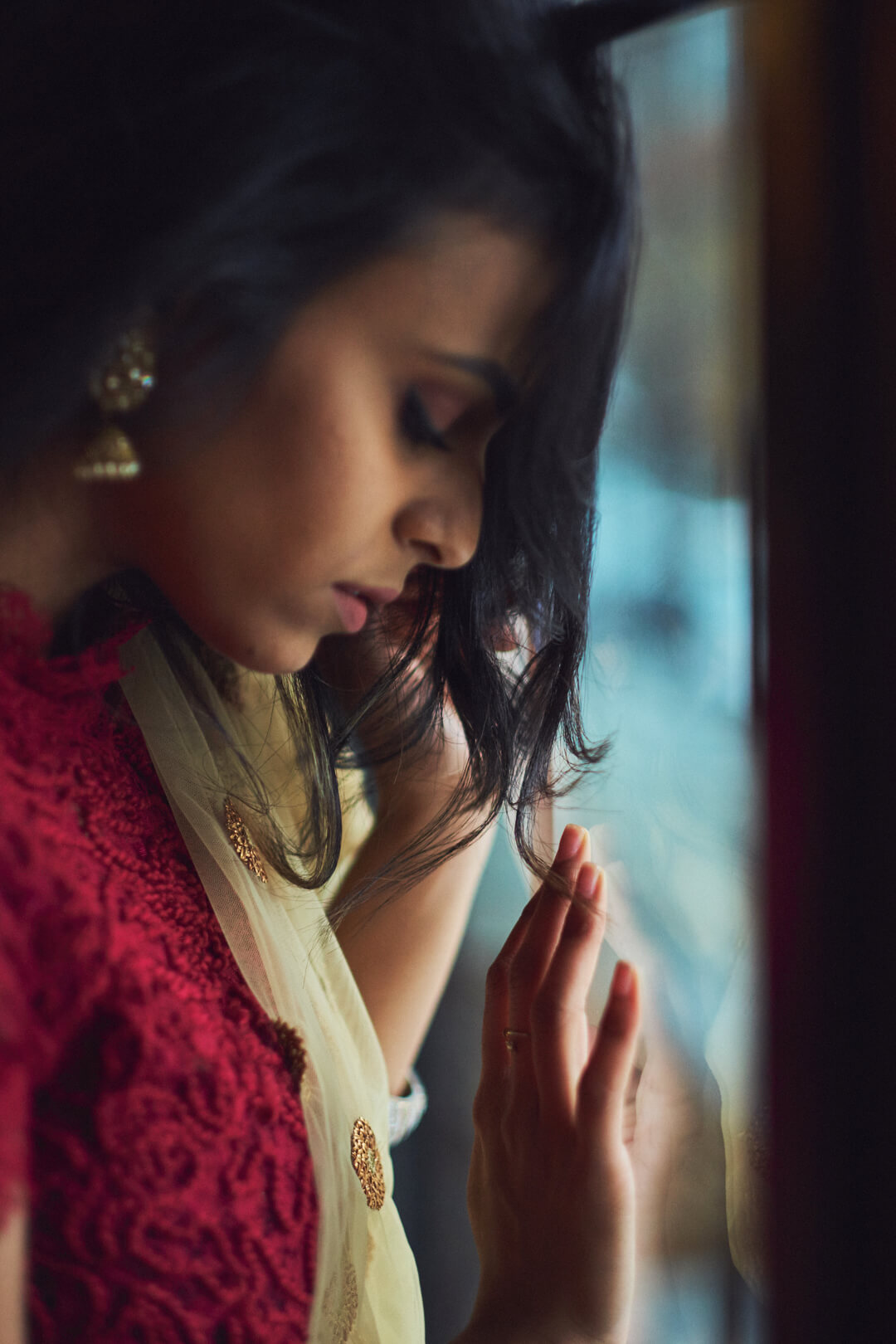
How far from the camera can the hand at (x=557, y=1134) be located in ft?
1.91

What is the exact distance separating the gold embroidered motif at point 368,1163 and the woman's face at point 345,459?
331 mm

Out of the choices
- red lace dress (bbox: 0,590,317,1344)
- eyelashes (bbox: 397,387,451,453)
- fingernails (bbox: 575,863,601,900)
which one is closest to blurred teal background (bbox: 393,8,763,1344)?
fingernails (bbox: 575,863,601,900)

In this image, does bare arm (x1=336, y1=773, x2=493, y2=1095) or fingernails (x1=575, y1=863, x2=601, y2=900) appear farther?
bare arm (x1=336, y1=773, x2=493, y2=1095)

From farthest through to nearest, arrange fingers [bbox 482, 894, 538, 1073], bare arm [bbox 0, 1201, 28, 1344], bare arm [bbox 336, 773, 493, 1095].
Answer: bare arm [bbox 336, 773, 493, 1095] < fingers [bbox 482, 894, 538, 1073] < bare arm [bbox 0, 1201, 28, 1344]

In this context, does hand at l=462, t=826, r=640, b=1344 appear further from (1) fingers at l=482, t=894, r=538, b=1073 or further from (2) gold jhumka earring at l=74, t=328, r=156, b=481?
(2) gold jhumka earring at l=74, t=328, r=156, b=481

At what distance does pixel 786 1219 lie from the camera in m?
0.44

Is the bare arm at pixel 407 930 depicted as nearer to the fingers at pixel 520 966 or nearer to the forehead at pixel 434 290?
the fingers at pixel 520 966

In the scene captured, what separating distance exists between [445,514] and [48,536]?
0.23m

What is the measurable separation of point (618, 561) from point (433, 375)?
0.54 feet

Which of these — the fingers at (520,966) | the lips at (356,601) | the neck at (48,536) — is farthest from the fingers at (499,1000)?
the neck at (48,536)

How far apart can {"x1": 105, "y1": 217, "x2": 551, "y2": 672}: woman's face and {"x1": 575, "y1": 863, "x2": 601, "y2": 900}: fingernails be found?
0.21 meters

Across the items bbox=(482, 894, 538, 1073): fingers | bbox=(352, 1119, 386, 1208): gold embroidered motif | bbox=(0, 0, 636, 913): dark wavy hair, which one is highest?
bbox=(0, 0, 636, 913): dark wavy hair

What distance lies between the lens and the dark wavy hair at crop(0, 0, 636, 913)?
0.47 m

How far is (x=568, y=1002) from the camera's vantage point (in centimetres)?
60
